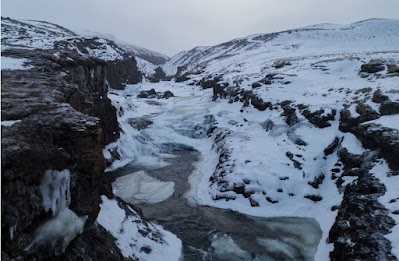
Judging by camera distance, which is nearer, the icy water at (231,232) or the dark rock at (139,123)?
the icy water at (231,232)

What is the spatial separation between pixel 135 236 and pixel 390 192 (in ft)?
38.7

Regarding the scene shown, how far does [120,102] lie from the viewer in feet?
133

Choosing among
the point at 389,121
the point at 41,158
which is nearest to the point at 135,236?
the point at 41,158

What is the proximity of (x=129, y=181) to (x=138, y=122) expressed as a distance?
44.3ft

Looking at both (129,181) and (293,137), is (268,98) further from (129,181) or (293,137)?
(129,181)

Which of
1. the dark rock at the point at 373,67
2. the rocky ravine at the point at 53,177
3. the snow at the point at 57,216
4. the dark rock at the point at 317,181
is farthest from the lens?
the dark rock at the point at 373,67

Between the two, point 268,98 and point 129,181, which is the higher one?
point 268,98

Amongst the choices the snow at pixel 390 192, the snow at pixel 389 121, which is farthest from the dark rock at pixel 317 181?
the snow at pixel 389 121

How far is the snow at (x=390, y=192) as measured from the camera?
43.8ft

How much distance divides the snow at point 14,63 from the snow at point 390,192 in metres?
17.5

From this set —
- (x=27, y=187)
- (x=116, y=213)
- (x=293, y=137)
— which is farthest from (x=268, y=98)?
(x=27, y=187)

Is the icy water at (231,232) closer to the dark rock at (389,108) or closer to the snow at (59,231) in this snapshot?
the snow at (59,231)

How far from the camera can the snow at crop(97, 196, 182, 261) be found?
13.8 metres

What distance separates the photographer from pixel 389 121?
820 inches
